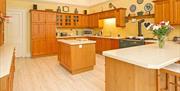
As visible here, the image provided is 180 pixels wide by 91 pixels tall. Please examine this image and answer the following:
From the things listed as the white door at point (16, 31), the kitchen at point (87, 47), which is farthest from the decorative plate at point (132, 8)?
the white door at point (16, 31)

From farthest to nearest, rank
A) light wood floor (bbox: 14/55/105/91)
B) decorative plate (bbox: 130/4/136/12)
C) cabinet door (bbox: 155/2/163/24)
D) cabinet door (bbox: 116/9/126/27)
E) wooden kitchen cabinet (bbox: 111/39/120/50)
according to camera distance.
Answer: cabinet door (bbox: 116/9/126/27), decorative plate (bbox: 130/4/136/12), wooden kitchen cabinet (bbox: 111/39/120/50), cabinet door (bbox: 155/2/163/24), light wood floor (bbox: 14/55/105/91)

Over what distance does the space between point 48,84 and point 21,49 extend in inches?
159

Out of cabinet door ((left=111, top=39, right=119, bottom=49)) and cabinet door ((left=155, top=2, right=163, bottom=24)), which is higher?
cabinet door ((left=155, top=2, right=163, bottom=24))

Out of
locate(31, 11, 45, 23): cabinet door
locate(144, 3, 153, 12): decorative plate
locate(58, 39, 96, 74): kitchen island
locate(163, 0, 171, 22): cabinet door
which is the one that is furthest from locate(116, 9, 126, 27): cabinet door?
locate(31, 11, 45, 23): cabinet door

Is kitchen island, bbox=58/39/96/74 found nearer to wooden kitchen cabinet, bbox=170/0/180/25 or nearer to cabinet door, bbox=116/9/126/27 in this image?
cabinet door, bbox=116/9/126/27

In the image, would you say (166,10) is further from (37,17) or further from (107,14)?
(37,17)

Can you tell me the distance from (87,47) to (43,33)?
3.15 m

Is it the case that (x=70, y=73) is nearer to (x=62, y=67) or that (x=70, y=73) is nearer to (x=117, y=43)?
(x=62, y=67)

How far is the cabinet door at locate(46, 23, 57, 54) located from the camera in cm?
671

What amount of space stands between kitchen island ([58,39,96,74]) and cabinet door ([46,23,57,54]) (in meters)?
2.49

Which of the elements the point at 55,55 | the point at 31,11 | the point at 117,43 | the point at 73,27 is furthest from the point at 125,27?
the point at 31,11

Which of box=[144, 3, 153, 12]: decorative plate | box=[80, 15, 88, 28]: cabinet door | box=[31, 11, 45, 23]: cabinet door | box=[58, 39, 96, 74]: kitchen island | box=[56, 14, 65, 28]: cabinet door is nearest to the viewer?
box=[58, 39, 96, 74]: kitchen island

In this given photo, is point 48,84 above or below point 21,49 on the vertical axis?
below

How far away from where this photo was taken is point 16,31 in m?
6.53
